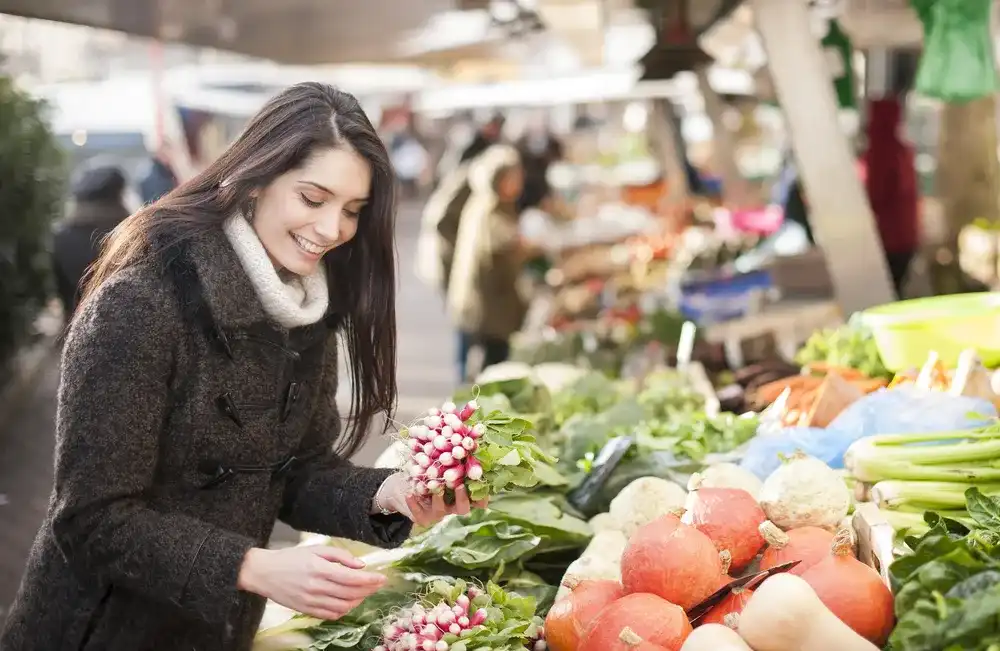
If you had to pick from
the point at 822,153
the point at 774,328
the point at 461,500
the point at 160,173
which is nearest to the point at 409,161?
the point at 160,173

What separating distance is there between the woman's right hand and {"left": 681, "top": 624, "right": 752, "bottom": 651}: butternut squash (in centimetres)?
64

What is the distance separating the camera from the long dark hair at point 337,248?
2.53m

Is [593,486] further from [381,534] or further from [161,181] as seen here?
[161,181]

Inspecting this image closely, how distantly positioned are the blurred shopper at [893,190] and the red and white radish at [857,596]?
27.9ft

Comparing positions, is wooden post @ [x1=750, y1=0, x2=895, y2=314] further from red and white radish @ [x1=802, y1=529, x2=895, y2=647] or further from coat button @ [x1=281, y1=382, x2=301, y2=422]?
coat button @ [x1=281, y1=382, x2=301, y2=422]

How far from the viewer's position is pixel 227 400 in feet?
8.38

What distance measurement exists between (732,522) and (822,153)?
3.05 meters

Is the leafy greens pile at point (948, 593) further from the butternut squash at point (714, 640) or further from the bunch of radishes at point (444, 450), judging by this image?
the bunch of radishes at point (444, 450)

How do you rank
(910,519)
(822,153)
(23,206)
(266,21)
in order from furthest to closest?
(23,206) → (266,21) → (822,153) → (910,519)

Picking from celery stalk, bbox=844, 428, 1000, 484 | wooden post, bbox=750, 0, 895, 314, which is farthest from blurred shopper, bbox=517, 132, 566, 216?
→ celery stalk, bbox=844, 428, 1000, 484

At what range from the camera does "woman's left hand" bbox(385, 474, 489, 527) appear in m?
2.51

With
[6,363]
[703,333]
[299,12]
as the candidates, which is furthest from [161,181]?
[703,333]

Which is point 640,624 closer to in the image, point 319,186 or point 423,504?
point 423,504

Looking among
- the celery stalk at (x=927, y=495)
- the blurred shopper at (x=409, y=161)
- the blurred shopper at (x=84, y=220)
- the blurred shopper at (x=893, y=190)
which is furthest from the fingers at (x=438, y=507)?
the blurred shopper at (x=409, y=161)
